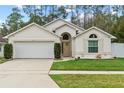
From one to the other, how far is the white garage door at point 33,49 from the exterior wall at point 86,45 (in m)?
2.85

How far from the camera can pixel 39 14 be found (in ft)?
205

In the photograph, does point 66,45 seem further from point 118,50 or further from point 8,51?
point 8,51

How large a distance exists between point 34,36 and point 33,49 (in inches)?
54.8

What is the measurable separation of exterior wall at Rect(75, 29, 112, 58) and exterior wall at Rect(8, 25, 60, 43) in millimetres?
2346

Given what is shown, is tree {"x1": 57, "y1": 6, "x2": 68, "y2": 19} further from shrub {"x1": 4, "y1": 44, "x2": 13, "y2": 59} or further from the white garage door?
shrub {"x1": 4, "y1": 44, "x2": 13, "y2": 59}

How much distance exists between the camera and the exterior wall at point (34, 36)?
124 ft

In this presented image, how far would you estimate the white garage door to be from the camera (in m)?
37.6

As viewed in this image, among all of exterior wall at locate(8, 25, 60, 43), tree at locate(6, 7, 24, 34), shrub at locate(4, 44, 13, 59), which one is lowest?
shrub at locate(4, 44, 13, 59)

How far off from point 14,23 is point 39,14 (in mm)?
4738

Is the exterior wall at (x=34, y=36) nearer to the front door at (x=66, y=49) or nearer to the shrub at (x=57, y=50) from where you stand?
the shrub at (x=57, y=50)

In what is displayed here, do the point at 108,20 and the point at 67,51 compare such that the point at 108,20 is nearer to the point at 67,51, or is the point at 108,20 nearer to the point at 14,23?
the point at 14,23

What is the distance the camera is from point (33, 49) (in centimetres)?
3775

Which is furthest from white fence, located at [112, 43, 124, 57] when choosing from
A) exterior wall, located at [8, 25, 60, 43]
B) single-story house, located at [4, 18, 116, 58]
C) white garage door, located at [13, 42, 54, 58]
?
white garage door, located at [13, 42, 54, 58]

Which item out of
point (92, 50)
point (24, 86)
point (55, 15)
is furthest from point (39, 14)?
point (24, 86)
